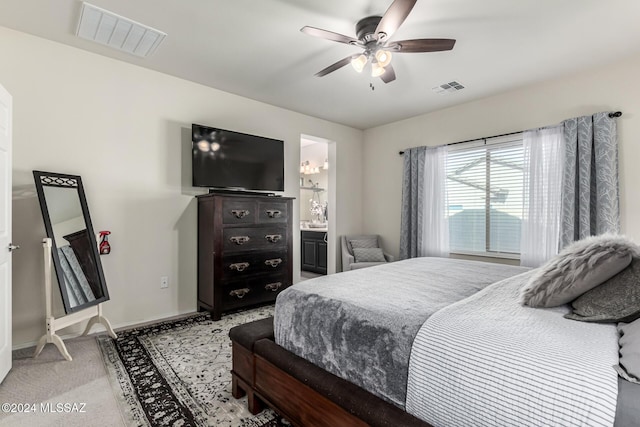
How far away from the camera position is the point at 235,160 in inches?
146

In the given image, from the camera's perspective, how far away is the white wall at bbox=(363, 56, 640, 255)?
3068mm

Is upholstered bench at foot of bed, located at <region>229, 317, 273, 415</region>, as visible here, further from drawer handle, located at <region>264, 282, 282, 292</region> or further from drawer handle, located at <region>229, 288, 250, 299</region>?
drawer handle, located at <region>264, 282, 282, 292</region>

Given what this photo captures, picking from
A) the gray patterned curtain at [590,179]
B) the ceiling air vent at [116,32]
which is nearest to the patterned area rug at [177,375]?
the ceiling air vent at [116,32]

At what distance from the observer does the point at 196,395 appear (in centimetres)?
188

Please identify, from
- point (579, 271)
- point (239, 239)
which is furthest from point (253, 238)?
point (579, 271)

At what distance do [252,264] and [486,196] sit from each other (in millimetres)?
3148

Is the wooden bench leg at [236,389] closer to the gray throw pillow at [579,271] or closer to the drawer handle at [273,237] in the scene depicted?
the gray throw pillow at [579,271]

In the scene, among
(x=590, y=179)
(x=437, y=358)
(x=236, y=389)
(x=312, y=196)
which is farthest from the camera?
(x=312, y=196)

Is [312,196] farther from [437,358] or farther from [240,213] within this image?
[437,358]

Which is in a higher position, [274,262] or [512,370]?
[512,370]

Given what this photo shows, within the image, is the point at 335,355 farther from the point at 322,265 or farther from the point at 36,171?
Answer: the point at 322,265

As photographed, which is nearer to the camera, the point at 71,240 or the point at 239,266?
the point at 71,240

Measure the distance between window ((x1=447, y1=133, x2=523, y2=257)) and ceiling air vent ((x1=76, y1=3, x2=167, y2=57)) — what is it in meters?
3.80

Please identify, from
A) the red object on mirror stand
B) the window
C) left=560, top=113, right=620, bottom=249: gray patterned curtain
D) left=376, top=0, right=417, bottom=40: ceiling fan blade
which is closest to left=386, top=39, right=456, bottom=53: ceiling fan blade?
left=376, top=0, right=417, bottom=40: ceiling fan blade
